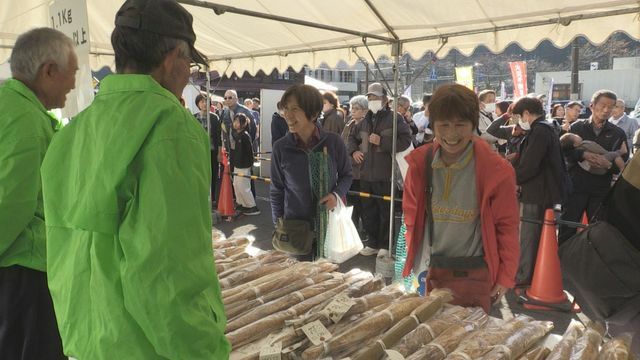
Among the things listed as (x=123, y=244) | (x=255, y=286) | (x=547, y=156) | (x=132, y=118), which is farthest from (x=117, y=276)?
(x=547, y=156)

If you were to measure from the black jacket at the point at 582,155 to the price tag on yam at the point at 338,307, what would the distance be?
4285 millimetres

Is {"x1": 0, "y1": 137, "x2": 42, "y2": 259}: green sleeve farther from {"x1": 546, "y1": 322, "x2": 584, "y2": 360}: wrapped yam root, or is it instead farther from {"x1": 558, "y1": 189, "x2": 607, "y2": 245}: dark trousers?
{"x1": 558, "y1": 189, "x2": 607, "y2": 245}: dark trousers

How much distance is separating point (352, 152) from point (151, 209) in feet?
17.4

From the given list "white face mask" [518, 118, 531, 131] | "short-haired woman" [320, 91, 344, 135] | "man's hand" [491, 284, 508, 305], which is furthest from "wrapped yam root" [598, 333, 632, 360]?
"short-haired woman" [320, 91, 344, 135]

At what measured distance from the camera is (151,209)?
0.94 metres

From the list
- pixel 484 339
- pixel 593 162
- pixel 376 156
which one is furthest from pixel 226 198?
pixel 484 339

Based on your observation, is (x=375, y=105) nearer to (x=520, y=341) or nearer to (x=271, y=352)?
(x=520, y=341)

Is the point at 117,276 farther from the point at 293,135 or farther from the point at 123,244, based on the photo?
the point at 293,135

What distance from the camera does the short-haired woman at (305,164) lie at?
2.72 meters

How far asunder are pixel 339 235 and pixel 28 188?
1888mm

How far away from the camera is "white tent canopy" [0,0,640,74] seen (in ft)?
10.7

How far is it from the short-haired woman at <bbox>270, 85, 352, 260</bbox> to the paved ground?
1.31 metres

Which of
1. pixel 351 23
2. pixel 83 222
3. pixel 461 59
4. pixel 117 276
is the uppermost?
pixel 461 59

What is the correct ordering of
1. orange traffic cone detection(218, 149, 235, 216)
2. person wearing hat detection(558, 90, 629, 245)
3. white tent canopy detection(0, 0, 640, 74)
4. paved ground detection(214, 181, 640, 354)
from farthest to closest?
orange traffic cone detection(218, 149, 235, 216) → person wearing hat detection(558, 90, 629, 245) → paved ground detection(214, 181, 640, 354) → white tent canopy detection(0, 0, 640, 74)
